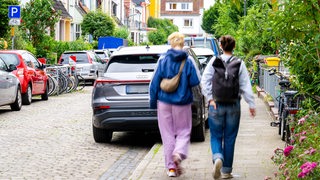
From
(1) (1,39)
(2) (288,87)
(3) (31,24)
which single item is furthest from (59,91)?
(2) (288,87)

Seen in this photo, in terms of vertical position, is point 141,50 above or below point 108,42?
above

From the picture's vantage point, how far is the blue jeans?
29.0 feet

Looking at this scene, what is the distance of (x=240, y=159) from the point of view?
10406 millimetres

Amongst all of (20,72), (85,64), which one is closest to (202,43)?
(85,64)

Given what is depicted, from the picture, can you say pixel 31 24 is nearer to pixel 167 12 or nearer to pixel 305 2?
pixel 305 2

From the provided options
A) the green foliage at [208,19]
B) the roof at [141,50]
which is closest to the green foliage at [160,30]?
the green foliage at [208,19]

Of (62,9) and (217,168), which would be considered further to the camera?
(62,9)

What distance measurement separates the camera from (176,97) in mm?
9055

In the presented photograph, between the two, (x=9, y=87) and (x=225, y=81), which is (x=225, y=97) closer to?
(x=225, y=81)

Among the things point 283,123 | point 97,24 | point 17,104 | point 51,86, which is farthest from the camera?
point 97,24

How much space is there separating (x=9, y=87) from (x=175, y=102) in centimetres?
1037

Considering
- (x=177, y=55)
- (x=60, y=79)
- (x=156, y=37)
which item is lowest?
(x=156, y=37)

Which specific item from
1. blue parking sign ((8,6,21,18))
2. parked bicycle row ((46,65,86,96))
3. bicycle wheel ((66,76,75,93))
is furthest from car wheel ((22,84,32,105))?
bicycle wheel ((66,76,75,93))

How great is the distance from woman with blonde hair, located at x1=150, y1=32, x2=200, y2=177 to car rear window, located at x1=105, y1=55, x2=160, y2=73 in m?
3.36
